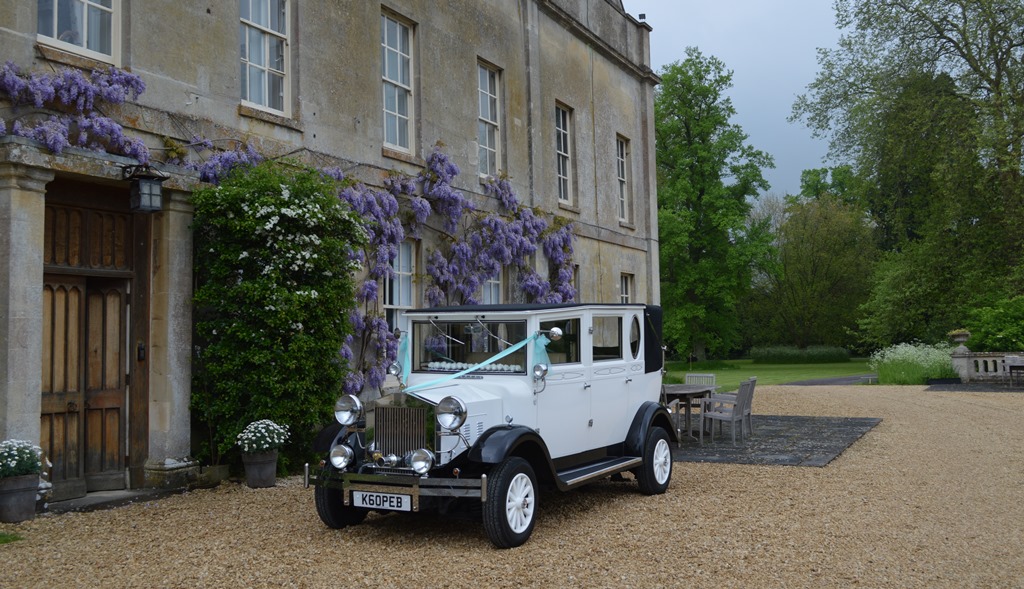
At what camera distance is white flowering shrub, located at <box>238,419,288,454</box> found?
27.6 feet

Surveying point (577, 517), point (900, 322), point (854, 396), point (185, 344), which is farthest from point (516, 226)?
point (900, 322)

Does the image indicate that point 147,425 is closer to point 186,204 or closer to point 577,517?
point 186,204

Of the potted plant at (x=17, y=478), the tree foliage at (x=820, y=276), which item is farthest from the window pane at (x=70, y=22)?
the tree foliage at (x=820, y=276)

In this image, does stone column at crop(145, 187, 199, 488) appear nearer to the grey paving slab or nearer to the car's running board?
the car's running board

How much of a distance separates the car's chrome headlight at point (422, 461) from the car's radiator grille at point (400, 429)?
0.68 feet

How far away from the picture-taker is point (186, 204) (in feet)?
29.2

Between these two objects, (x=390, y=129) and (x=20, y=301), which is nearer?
(x=20, y=301)

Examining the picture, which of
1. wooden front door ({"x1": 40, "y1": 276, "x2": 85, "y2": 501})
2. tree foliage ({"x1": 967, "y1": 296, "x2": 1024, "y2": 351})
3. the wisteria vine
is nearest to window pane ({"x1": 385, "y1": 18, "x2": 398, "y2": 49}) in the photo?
the wisteria vine

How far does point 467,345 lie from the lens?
759 cm

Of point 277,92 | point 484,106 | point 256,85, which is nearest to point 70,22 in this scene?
point 256,85

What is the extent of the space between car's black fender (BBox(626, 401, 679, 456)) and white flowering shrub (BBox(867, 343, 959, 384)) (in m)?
19.1

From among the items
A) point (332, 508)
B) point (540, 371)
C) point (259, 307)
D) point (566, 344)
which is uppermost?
point (259, 307)

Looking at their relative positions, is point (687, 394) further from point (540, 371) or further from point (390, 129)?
point (540, 371)

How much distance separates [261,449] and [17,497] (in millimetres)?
2246
